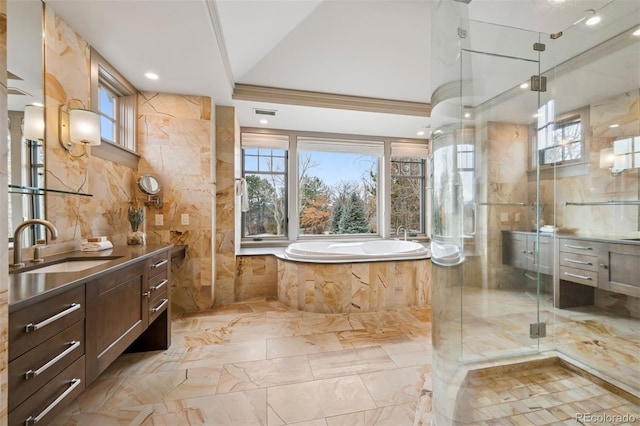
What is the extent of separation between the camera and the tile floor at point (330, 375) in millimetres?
1471

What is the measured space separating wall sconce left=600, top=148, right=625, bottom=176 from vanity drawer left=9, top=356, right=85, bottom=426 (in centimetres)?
401

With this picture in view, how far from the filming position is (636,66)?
A: 205cm

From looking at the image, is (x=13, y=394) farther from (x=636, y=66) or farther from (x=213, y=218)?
(x=636, y=66)

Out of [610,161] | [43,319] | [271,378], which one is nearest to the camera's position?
[43,319]

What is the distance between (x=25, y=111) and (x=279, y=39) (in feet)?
6.58

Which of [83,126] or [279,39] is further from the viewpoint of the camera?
[279,39]

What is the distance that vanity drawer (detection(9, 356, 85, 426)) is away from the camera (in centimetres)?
91

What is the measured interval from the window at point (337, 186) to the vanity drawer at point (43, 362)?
3263mm

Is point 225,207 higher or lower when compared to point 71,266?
higher

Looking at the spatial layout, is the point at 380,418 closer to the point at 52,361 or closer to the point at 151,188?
the point at 52,361

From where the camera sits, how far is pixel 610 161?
→ 90.3 inches

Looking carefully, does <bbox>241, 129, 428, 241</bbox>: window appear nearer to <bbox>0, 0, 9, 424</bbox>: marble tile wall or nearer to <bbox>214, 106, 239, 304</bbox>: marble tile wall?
<bbox>214, 106, 239, 304</bbox>: marble tile wall

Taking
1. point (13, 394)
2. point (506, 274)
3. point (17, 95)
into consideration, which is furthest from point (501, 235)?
point (17, 95)

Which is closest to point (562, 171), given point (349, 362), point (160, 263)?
point (349, 362)
